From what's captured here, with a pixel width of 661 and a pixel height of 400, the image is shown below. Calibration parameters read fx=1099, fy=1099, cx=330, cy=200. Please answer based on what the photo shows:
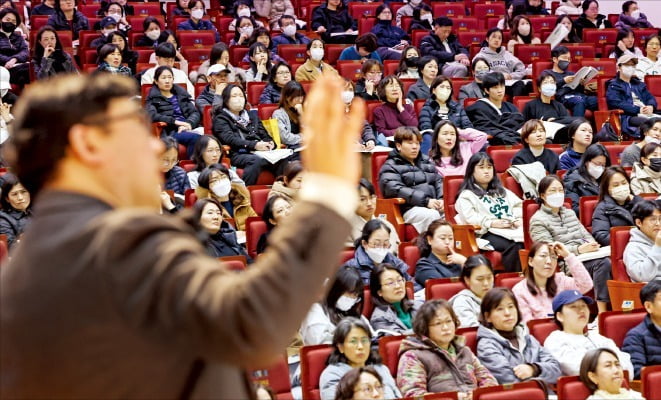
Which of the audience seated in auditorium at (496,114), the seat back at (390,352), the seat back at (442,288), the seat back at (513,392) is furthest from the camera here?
the audience seated in auditorium at (496,114)

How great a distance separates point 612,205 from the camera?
5262 millimetres

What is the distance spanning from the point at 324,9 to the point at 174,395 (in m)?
8.15

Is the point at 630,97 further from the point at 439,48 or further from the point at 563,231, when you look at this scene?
the point at 563,231

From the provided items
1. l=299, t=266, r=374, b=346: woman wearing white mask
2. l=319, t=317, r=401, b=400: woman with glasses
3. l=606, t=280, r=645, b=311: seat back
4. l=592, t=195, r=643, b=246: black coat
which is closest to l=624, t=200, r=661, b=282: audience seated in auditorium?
l=606, t=280, r=645, b=311: seat back

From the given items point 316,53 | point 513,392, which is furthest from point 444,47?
point 513,392

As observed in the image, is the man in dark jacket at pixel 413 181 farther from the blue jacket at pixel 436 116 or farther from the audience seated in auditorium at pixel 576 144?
the audience seated in auditorium at pixel 576 144

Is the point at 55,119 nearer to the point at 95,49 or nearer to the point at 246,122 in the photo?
the point at 246,122

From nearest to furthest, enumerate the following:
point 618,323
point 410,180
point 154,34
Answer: point 618,323
point 410,180
point 154,34

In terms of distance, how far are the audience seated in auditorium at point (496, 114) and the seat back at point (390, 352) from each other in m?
2.86

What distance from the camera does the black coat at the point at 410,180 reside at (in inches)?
214

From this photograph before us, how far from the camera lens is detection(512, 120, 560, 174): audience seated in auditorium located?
5.88 m

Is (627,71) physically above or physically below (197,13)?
below

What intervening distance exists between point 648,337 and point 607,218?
1189 mm

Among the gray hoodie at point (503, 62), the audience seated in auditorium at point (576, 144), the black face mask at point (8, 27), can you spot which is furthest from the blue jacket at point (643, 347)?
the black face mask at point (8, 27)
